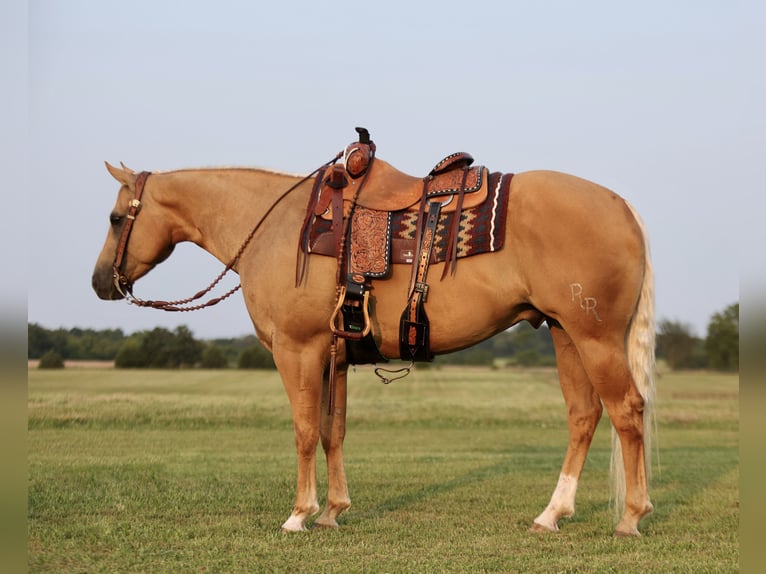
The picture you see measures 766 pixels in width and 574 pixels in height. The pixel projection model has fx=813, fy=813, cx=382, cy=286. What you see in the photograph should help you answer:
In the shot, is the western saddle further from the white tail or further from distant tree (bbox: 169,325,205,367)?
distant tree (bbox: 169,325,205,367)

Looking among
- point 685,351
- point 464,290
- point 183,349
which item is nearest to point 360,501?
point 464,290

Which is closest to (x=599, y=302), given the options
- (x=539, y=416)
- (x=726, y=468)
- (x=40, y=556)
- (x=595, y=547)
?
(x=595, y=547)

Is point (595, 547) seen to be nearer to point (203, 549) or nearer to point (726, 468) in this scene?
point (203, 549)

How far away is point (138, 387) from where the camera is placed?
29.7 meters

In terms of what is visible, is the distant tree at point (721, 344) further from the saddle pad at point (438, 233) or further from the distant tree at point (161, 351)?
the saddle pad at point (438, 233)

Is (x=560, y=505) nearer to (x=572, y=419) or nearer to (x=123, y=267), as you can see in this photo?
(x=572, y=419)

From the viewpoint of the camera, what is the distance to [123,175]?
7609 mm

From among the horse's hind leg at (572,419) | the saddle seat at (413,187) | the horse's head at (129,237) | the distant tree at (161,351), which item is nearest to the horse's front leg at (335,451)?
the saddle seat at (413,187)

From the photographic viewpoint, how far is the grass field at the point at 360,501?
5.62m

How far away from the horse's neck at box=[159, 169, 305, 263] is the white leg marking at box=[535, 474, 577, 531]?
11.6 feet

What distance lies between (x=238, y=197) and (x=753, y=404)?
563 cm

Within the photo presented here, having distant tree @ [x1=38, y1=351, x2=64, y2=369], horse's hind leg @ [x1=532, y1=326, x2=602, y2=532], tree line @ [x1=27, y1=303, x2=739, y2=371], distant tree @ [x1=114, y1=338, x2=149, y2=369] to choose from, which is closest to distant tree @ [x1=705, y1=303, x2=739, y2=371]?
tree line @ [x1=27, y1=303, x2=739, y2=371]

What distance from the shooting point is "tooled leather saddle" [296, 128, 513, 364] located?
6.49m

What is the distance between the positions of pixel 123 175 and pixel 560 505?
16.1 feet
